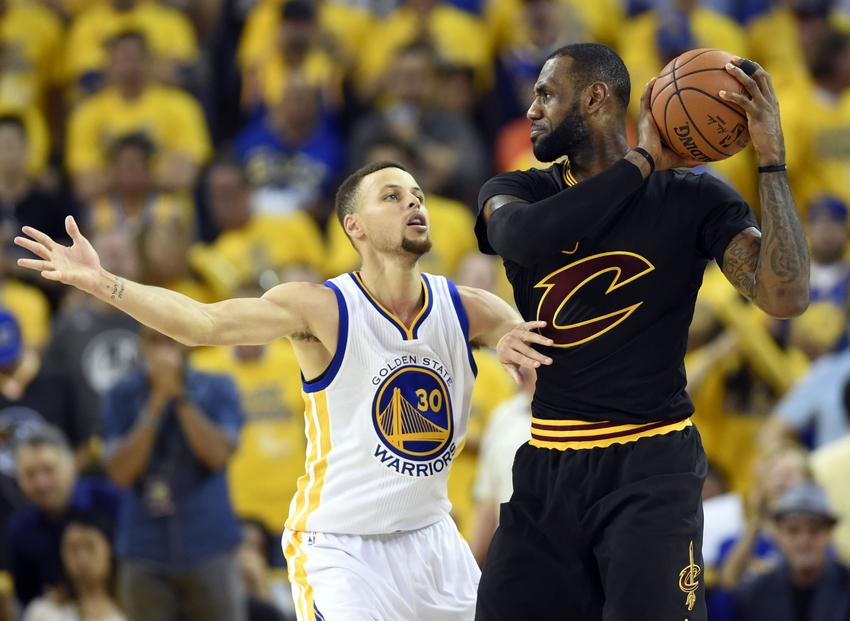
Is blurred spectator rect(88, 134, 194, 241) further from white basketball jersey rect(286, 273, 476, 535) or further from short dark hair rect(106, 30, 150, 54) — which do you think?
white basketball jersey rect(286, 273, 476, 535)

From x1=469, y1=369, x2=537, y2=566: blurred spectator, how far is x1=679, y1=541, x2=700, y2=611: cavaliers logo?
10.5 feet

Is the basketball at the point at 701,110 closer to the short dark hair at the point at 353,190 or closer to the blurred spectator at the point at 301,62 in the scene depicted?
the short dark hair at the point at 353,190

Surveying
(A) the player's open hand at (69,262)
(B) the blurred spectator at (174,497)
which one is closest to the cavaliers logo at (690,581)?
(A) the player's open hand at (69,262)

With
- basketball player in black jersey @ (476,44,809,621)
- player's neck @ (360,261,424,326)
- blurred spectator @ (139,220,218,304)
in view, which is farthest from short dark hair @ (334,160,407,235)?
blurred spectator @ (139,220,218,304)

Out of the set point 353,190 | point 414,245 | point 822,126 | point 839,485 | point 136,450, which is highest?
point 822,126

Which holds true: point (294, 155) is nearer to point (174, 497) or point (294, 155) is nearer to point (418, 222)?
point (174, 497)

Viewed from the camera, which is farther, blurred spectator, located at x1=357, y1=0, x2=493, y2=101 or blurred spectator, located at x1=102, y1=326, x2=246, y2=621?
blurred spectator, located at x1=357, y1=0, x2=493, y2=101

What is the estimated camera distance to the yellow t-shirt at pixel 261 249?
33.1ft

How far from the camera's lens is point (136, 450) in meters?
7.73

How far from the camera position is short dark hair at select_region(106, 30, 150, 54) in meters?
11.2

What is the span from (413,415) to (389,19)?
25.9 feet

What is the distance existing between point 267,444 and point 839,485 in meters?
3.91

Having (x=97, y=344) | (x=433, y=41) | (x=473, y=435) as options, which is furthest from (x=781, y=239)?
(x=433, y=41)

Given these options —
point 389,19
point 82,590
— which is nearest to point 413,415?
point 82,590
